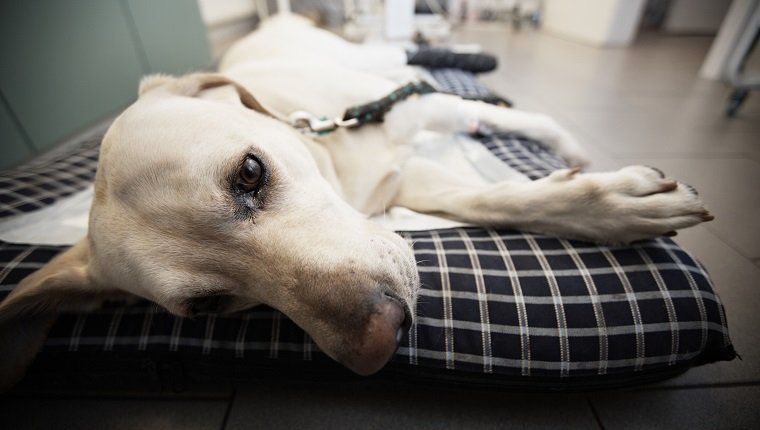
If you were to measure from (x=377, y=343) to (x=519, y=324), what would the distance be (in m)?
0.43

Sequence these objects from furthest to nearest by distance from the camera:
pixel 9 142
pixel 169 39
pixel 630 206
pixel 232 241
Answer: pixel 169 39 < pixel 9 142 < pixel 630 206 < pixel 232 241

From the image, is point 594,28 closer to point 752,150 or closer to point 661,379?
point 752,150

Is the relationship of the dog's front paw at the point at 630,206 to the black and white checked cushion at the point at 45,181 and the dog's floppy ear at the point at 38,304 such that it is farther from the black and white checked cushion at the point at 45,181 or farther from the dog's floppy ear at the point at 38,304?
the black and white checked cushion at the point at 45,181

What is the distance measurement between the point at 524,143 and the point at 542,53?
4164 millimetres

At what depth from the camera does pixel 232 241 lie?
817mm

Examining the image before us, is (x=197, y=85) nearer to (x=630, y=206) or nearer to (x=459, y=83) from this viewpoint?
(x=630, y=206)

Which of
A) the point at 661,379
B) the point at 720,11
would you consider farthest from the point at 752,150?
the point at 720,11

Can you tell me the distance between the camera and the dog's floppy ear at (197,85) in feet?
3.78

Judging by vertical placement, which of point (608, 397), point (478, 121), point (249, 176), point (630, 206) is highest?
point (249, 176)

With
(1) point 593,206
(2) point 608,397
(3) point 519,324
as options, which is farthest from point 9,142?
(2) point 608,397

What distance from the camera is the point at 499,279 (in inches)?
38.9

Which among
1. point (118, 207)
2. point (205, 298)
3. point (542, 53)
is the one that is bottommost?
point (542, 53)

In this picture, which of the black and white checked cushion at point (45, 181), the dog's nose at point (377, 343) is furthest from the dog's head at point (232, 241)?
the black and white checked cushion at point (45, 181)

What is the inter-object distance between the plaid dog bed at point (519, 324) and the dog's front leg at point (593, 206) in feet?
0.17
